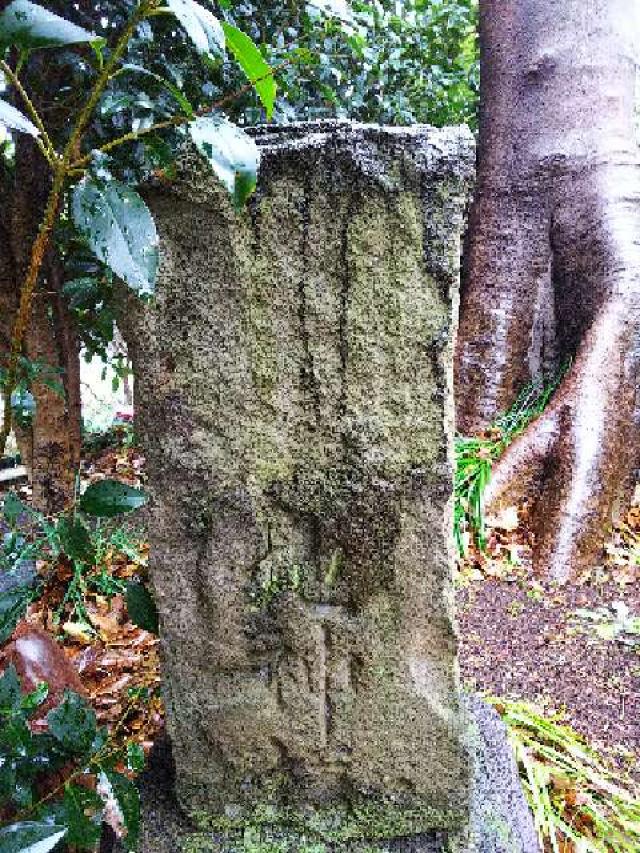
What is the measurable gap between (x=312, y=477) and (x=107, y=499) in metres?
0.32

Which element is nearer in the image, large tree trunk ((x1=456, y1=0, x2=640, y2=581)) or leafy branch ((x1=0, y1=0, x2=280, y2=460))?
leafy branch ((x1=0, y1=0, x2=280, y2=460))

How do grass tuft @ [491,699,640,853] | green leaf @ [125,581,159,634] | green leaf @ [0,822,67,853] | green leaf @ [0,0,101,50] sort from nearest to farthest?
1. green leaf @ [0,0,101,50]
2. green leaf @ [0,822,67,853]
3. green leaf @ [125,581,159,634]
4. grass tuft @ [491,699,640,853]

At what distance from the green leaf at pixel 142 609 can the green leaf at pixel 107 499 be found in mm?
307

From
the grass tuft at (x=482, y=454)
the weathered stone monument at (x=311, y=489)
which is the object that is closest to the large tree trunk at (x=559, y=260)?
the grass tuft at (x=482, y=454)

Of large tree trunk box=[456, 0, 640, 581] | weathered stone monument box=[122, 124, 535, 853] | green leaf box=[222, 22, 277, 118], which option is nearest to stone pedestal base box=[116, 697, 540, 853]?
weathered stone monument box=[122, 124, 535, 853]

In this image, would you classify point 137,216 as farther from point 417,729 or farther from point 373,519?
point 417,729

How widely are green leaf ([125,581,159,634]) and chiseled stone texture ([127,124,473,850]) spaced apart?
5 centimetres

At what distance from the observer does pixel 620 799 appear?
165 cm

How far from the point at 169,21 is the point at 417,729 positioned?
198 cm

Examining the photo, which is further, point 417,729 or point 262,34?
point 262,34

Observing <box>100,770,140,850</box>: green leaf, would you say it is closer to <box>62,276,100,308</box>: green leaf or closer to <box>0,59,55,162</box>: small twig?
<box>0,59,55,162</box>: small twig

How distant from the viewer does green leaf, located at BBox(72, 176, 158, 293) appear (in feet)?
2.36

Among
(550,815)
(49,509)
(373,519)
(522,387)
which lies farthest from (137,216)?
(522,387)

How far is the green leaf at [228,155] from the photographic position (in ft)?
2.31
